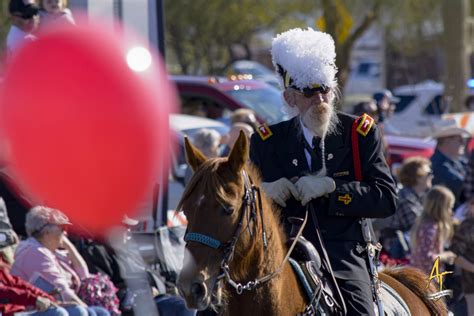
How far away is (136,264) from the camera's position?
9.85 meters

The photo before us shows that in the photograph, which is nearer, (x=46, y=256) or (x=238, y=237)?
(x=238, y=237)

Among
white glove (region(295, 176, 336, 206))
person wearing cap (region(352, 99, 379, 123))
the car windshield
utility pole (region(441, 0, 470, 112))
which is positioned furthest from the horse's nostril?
utility pole (region(441, 0, 470, 112))

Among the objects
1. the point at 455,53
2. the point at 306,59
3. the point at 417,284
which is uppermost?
the point at 306,59

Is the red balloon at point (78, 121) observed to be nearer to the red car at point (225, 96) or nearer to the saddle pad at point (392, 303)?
the saddle pad at point (392, 303)

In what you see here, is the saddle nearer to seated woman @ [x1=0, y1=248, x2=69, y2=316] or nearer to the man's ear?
the man's ear

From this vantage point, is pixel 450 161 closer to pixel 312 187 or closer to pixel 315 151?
pixel 315 151

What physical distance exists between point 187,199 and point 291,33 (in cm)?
138

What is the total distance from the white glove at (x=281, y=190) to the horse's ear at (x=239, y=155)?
0.60 metres

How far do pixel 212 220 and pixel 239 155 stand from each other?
1.10 ft

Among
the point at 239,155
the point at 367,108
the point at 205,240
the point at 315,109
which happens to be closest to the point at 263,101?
the point at 367,108

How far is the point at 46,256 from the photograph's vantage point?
881 cm

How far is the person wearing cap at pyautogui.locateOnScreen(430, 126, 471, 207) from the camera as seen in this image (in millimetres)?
12789

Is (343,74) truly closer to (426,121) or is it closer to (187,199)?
(426,121)

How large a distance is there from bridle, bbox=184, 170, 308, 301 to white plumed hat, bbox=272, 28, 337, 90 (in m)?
0.87
